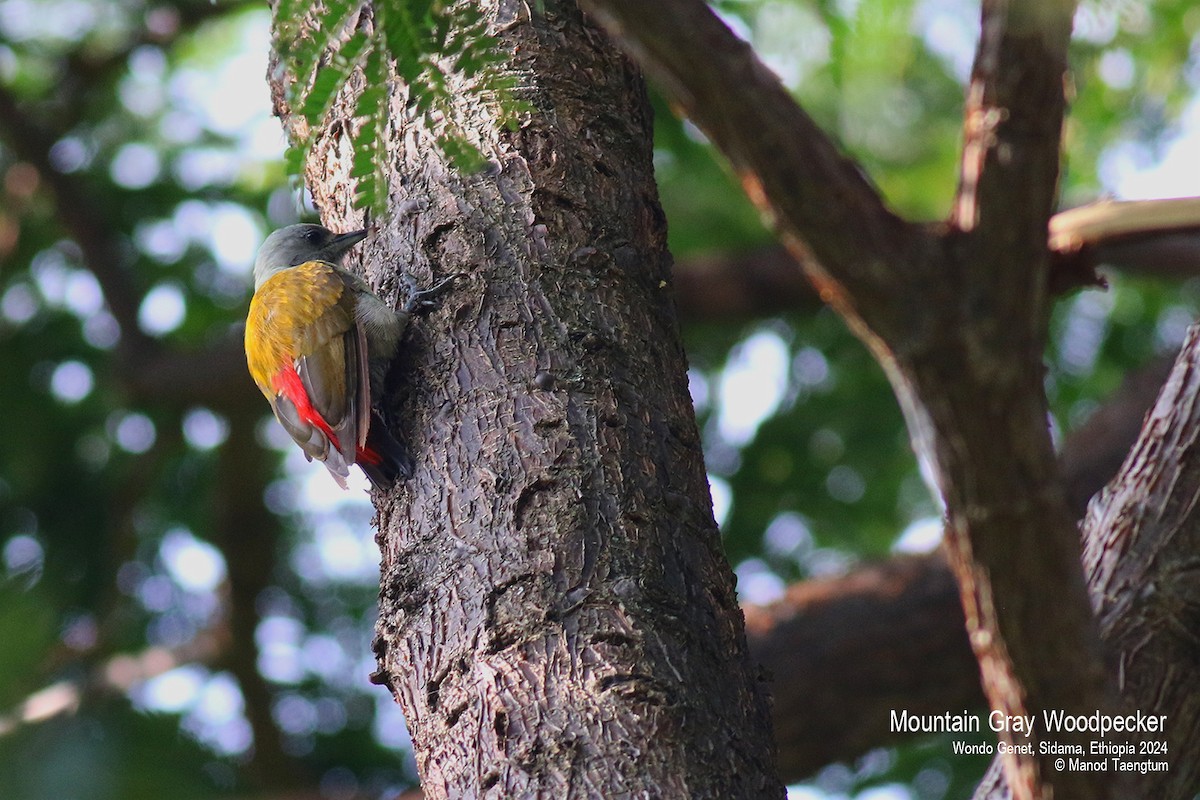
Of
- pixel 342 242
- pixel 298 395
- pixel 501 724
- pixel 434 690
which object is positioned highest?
pixel 342 242

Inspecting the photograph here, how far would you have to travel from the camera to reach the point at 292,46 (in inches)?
91.0

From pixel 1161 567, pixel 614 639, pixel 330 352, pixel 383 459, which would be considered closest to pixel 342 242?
pixel 330 352

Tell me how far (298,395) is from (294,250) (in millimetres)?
1173

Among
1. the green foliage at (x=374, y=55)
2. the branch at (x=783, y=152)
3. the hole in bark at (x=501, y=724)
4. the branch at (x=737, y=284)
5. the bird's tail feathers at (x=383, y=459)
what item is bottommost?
the hole in bark at (x=501, y=724)

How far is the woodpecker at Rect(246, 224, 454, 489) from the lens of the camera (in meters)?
3.64

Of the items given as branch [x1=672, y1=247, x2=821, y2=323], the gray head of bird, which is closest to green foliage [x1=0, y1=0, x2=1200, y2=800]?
branch [x1=672, y1=247, x2=821, y2=323]

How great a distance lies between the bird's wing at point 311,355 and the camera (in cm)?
429

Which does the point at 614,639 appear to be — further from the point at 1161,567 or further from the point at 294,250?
the point at 294,250

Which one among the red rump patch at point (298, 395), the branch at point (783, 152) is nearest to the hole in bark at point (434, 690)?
the branch at point (783, 152)

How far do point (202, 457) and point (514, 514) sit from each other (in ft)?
20.0

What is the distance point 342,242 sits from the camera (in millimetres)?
4387

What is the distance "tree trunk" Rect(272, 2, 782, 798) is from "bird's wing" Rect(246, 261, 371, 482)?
24.7 inches

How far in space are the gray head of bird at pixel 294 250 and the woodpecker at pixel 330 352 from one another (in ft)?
0.04

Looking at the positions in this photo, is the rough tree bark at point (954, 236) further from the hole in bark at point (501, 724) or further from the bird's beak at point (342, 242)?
the bird's beak at point (342, 242)
